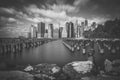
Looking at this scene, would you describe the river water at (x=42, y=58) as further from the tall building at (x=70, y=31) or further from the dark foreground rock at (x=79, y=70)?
the tall building at (x=70, y=31)

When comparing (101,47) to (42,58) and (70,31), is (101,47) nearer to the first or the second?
(42,58)

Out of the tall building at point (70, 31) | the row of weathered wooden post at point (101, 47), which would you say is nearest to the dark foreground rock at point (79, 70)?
the row of weathered wooden post at point (101, 47)

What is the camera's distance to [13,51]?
2034 cm

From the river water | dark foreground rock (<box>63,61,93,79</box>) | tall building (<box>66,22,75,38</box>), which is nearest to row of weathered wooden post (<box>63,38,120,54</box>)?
the river water

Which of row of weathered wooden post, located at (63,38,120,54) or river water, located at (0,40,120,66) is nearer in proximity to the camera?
river water, located at (0,40,120,66)

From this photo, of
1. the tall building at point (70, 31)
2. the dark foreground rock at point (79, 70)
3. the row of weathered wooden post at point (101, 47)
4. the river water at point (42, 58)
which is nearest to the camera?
the dark foreground rock at point (79, 70)

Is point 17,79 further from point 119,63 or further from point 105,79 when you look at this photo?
point 119,63

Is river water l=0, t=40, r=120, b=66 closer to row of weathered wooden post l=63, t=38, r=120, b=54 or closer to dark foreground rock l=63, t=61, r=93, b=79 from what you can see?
row of weathered wooden post l=63, t=38, r=120, b=54

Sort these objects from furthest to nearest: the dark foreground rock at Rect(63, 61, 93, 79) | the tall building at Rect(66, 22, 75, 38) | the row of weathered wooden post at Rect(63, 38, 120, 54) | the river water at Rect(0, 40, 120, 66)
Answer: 1. the tall building at Rect(66, 22, 75, 38)
2. the row of weathered wooden post at Rect(63, 38, 120, 54)
3. the river water at Rect(0, 40, 120, 66)
4. the dark foreground rock at Rect(63, 61, 93, 79)

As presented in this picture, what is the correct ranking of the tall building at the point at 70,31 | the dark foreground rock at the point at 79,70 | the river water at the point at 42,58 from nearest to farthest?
1. the dark foreground rock at the point at 79,70
2. the river water at the point at 42,58
3. the tall building at the point at 70,31

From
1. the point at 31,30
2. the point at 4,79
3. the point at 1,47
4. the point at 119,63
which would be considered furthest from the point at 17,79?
the point at 31,30

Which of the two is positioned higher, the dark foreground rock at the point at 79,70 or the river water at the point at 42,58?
the dark foreground rock at the point at 79,70

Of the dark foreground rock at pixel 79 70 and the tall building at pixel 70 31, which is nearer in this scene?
the dark foreground rock at pixel 79 70

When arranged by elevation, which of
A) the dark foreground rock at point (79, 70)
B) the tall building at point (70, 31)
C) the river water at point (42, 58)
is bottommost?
the river water at point (42, 58)
